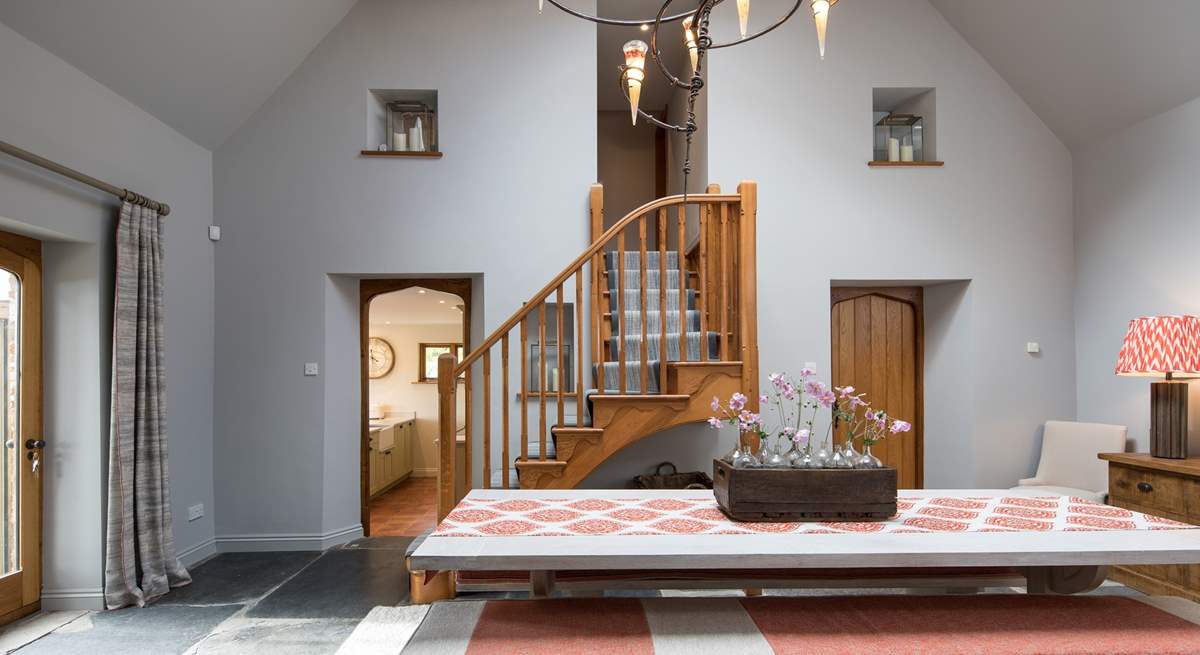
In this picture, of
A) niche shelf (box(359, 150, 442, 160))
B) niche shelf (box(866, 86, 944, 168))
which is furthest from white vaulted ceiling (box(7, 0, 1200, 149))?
niche shelf (box(359, 150, 442, 160))

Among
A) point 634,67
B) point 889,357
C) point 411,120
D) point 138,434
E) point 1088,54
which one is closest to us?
point 634,67

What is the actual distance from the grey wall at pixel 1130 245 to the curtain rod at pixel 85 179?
584 cm

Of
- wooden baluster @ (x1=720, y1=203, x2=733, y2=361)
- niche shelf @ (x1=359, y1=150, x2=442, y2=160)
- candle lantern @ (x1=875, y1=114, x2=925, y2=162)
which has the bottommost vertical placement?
wooden baluster @ (x1=720, y1=203, x2=733, y2=361)

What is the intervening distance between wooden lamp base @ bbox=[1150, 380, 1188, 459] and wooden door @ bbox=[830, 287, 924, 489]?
4.96 feet

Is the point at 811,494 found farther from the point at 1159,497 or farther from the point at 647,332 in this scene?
the point at 1159,497

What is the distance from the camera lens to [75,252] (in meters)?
3.34

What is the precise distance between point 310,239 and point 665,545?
369cm

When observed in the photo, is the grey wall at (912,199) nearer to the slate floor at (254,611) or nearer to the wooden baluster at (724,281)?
the wooden baluster at (724,281)

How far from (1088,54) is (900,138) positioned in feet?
3.83

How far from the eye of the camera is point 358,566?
3.99 m

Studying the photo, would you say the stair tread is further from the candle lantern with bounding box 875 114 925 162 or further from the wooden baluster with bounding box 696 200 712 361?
the candle lantern with bounding box 875 114 925 162

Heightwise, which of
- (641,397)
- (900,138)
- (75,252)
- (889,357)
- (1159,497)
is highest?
(900,138)

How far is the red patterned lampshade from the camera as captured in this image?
130 inches

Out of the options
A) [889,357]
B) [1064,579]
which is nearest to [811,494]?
[1064,579]
